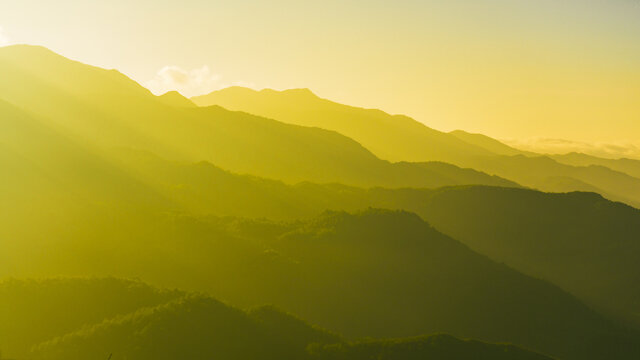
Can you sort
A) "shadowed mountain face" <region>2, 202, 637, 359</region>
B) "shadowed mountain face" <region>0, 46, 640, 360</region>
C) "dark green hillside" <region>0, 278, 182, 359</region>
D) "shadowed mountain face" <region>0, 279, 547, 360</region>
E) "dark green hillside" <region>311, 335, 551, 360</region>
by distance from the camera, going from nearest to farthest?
"shadowed mountain face" <region>0, 279, 547, 360</region>, "dark green hillside" <region>311, 335, 551, 360</region>, "shadowed mountain face" <region>0, 46, 640, 360</region>, "dark green hillside" <region>0, 278, 182, 359</region>, "shadowed mountain face" <region>2, 202, 637, 359</region>

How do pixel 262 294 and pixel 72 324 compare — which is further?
pixel 262 294

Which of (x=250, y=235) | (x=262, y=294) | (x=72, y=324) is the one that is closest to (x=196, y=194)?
(x=250, y=235)

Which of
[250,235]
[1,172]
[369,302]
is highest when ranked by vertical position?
[1,172]

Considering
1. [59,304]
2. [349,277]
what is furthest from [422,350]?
[59,304]

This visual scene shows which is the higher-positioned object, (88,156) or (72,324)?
(88,156)

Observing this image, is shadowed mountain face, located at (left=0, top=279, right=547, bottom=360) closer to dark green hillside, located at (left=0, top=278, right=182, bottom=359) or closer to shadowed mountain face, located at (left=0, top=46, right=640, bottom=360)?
dark green hillside, located at (left=0, top=278, right=182, bottom=359)

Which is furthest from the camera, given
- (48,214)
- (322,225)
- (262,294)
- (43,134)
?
(43,134)

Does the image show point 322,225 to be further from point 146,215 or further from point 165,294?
point 165,294

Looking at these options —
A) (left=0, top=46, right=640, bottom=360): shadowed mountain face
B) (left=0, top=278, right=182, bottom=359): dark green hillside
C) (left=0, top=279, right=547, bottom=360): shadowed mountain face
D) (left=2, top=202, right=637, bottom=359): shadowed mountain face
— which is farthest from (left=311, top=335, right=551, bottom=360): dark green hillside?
(left=2, top=202, right=637, bottom=359): shadowed mountain face
